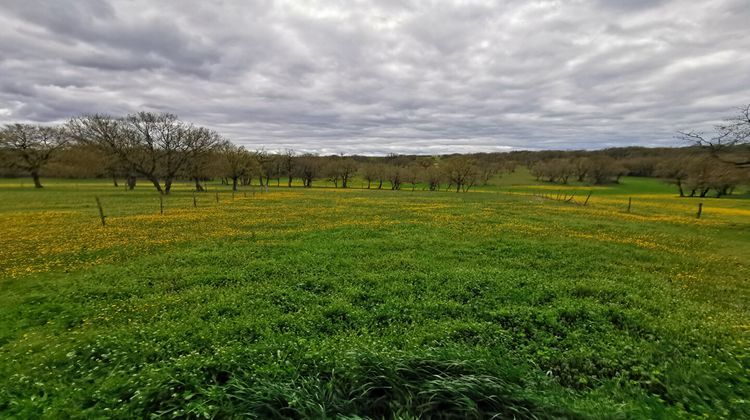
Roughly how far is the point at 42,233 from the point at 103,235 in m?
3.83

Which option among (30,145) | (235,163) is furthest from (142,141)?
(30,145)

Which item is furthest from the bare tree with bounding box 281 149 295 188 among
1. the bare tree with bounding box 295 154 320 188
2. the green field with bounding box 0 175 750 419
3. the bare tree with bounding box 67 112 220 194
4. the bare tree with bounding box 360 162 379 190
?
the green field with bounding box 0 175 750 419

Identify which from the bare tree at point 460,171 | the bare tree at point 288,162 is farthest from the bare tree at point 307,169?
the bare tree at point 460,171

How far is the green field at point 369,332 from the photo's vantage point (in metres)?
4.75

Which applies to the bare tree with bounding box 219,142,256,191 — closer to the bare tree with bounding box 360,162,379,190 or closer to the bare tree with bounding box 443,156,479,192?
the bare tree with bounding box 360,162,379,190

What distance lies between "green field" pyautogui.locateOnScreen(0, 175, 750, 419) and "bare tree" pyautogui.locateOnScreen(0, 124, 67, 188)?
66292mm

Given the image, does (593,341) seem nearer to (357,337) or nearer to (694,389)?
(694,389)

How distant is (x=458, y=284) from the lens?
9.82m

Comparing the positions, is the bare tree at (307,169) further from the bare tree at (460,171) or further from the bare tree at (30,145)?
the bare tree at (30,145)

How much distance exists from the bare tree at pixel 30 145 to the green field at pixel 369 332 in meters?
66.3

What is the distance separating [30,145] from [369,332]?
280ft

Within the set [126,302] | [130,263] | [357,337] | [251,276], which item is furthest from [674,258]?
[130,263]

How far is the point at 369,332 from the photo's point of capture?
7.03 metres

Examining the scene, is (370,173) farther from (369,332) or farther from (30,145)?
(369,332)
